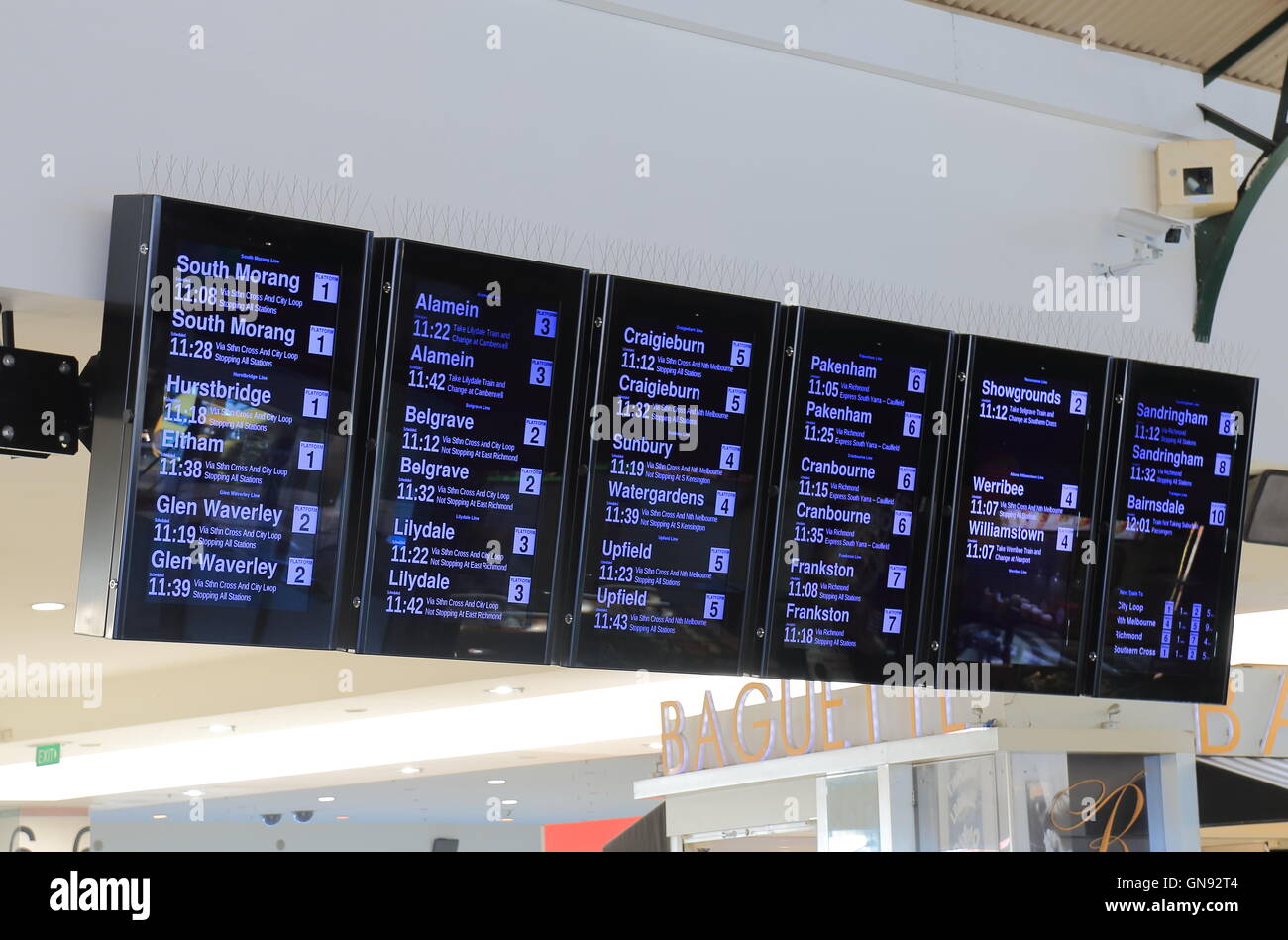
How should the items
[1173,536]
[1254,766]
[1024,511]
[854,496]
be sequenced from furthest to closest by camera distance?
[1254,766] → [1173,536] → [1024,511] → [854,496]

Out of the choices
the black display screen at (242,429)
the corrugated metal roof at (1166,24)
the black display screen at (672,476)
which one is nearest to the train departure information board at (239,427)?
the black display screen at (242,429)

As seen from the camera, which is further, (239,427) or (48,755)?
(48,755)

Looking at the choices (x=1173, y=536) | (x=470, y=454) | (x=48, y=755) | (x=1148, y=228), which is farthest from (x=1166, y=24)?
(x=48, y=755)

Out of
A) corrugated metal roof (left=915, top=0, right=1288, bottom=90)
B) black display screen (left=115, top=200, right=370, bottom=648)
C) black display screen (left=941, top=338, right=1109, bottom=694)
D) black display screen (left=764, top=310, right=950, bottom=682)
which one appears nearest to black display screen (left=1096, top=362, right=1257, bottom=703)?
black display screen (left=941, top=338, right=1109, bottom=694)

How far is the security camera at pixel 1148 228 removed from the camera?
390cm

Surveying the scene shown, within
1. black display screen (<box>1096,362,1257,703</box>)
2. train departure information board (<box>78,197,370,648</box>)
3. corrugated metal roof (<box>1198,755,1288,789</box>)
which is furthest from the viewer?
corrugated metal roof (<box>1198,755,1288,789</box>)

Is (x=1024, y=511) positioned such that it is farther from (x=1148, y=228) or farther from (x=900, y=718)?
(x=900, y=718)

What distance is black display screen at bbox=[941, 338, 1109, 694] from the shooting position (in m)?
3.56

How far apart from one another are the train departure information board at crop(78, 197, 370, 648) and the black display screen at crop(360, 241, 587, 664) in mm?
113

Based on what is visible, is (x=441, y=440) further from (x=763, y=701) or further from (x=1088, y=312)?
(x=763, y=701)

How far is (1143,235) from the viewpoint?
395 centimetres

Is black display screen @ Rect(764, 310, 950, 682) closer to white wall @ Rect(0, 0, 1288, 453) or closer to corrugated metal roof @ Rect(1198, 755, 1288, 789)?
white wall @ Rect(0, 0, 1288, 453)

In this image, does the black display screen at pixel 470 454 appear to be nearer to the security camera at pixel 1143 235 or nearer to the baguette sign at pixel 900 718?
the security camera at pixel 1143 235

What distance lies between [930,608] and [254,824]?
15.2m
